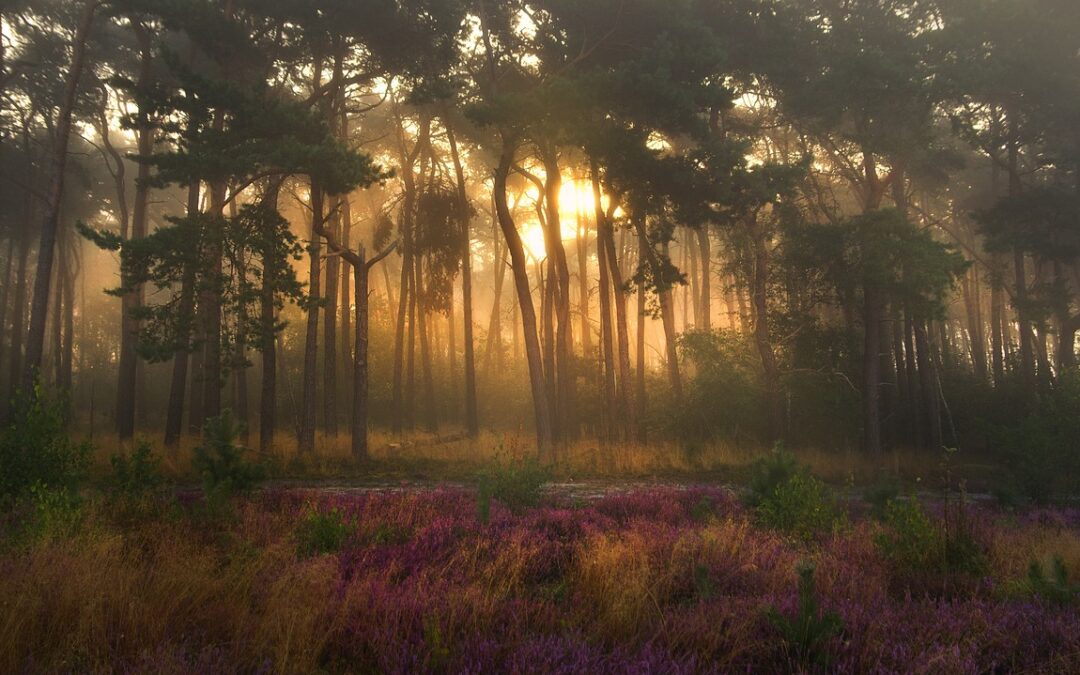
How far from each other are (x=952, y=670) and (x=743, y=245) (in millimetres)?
20938

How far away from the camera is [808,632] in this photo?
4.00 m

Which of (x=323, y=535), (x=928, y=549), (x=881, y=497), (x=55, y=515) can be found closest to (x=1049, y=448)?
(x=881, y=497)

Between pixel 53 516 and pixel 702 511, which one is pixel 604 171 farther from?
pixel 53 516

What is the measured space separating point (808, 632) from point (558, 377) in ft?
61.5

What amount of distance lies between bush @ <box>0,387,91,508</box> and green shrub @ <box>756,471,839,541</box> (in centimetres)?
882

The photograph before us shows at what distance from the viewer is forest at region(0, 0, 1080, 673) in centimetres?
434

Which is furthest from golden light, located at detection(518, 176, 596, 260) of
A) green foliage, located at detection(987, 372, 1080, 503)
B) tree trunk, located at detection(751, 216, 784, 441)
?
green foliage, located at detection(987, 372, 1080, 503)

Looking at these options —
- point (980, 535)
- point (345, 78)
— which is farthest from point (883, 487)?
point (345, 78)

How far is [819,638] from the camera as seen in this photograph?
3.91 meters

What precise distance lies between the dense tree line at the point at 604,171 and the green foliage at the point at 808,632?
530 inches

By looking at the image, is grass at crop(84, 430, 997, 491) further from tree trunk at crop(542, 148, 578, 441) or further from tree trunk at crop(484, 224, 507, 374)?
tree trunk at crop(484, 224, 507, 374)

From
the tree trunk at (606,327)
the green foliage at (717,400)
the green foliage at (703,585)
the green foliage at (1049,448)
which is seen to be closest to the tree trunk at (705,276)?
the green foliage at (717,400)

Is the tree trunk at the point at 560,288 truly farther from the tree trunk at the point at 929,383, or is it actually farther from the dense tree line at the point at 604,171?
the tree trunk at the point at 929,383

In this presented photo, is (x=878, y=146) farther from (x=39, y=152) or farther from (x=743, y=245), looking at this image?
(x=39, y=152)
